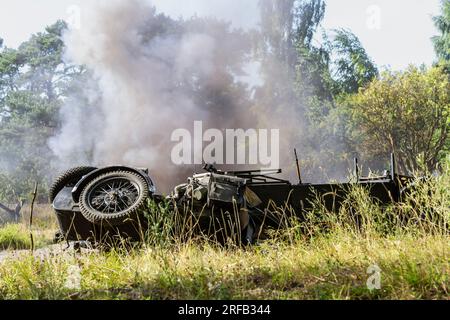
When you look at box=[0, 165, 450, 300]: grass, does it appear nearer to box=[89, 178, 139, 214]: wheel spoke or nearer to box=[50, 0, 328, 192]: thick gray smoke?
box=[89, 178, 139, 214]: wheel spoke

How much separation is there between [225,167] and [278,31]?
10977 millimetres

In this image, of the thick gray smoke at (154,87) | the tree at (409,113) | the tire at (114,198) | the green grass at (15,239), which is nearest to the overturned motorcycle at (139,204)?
the tire at (114,198)

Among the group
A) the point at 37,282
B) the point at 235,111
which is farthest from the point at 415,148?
the point at 37,282

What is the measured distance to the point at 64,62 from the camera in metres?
37.3

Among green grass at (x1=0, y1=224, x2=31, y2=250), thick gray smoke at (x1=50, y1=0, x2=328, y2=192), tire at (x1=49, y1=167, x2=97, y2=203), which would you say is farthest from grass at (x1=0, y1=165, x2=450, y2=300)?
thick gray smoke at (x1=50, y1=0, x2=328, y2=192)

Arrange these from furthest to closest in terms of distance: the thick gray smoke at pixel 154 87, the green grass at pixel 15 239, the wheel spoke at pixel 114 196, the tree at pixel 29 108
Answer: the tree at pixel 29 108, the thick gray smoke at pixel 154 87, the green grass at pixel 15 239, the wheel spoke at pixel 114 196

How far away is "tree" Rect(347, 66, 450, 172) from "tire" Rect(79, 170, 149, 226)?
19.1 meters

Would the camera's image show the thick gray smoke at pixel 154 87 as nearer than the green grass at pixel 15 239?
No

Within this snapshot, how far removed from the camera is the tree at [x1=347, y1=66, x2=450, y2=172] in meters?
24.8

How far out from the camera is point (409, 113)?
25.0 meters

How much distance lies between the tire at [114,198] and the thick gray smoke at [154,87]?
14.2 meters

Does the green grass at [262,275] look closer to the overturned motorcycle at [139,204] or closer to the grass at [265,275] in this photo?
the grass at [265,275]

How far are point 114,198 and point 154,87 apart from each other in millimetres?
17237

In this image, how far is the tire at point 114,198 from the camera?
22.2 ft
